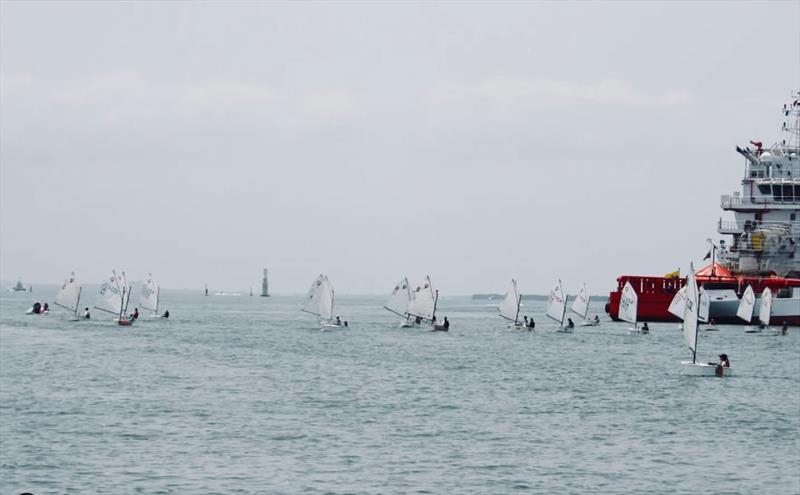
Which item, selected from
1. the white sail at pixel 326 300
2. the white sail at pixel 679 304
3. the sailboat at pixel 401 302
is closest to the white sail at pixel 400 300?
the sailboat at pixel 401 302

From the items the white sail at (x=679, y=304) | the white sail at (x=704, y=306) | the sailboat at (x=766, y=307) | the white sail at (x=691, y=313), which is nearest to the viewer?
the white sail at (x=691, y=313)

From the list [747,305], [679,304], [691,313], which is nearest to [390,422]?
[691,313]

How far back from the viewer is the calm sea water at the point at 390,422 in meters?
41.1

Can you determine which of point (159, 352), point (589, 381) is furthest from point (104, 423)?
point (159, 352)

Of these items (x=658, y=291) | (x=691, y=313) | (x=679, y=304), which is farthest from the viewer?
(x=658, y=291)

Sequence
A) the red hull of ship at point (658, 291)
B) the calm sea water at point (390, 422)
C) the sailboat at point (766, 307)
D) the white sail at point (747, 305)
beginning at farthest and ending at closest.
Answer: the red hull of ship at point (658, 291), the white sail at point (747, 305), the sailboat at point (766, 307), the calm sea water at point (390, 422)

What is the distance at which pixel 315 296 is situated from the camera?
439 feet

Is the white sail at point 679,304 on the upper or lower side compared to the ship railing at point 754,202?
lower

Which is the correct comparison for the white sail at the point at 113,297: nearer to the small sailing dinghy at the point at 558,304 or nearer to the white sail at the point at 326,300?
the white sail at the point at 326,300

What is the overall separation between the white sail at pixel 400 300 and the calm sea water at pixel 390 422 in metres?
39.3

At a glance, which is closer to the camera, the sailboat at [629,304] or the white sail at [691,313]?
the white sail at [691,313]

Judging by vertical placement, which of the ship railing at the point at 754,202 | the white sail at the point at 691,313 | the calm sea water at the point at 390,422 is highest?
the ship railing at the point at 754,202

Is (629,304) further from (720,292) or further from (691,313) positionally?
(691,313)

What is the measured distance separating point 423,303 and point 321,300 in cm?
1076
